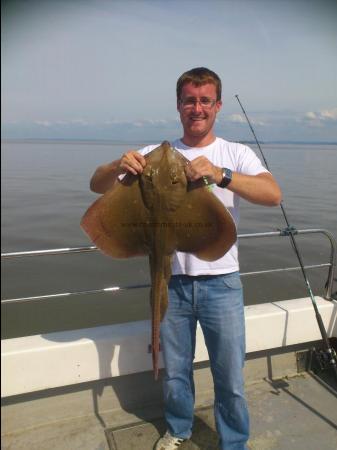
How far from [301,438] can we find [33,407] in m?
2.08

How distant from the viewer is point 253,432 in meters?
2.96

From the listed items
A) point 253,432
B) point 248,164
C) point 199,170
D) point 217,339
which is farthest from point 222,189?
point 253,432

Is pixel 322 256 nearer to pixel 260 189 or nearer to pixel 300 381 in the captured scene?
pixel 300 381

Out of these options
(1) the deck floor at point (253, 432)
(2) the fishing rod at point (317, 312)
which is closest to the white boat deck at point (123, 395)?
(1) the deck floor at point (253, 432)

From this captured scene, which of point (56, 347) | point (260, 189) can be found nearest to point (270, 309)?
point (260, 189)

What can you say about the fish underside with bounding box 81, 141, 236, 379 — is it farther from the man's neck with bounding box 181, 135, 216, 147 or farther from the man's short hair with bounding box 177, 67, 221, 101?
the man's short hair with bounding box 177, 67, 221, 101

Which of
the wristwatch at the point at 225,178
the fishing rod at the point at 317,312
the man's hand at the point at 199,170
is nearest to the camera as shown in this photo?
the man's hand at the point at 199,170

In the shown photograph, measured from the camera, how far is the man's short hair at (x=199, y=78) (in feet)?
7.85

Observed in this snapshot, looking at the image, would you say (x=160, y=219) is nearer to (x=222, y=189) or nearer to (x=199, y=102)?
(x=222, y=189)

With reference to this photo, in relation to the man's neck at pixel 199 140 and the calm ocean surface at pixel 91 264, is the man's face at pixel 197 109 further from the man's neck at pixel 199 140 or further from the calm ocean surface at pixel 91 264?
the calm ocean surface at pixel 91 264

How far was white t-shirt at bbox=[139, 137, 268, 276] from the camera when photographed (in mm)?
2430

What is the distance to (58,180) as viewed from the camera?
20609mm

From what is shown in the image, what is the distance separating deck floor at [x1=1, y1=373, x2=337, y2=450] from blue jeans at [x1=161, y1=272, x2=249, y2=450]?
0.40m

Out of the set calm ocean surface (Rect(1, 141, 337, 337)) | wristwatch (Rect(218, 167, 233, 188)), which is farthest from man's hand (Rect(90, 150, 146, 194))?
calm ocean surface (Rect(1, 141, 337, 337))
